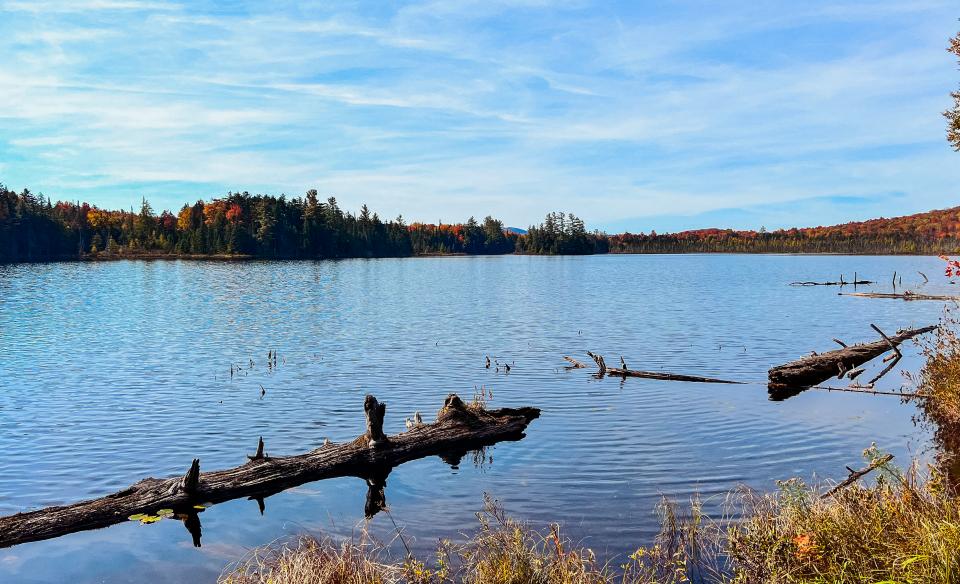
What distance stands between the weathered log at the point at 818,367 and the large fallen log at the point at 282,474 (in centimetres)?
1212

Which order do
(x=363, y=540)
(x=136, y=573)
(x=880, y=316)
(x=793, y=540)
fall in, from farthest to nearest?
1. (x=880, y=316)
2. (x=363, y=540)
3. (x=136, y=573)
4. (x=793, y=540)

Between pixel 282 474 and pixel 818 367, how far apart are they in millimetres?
21706

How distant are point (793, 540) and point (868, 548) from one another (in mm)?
1086

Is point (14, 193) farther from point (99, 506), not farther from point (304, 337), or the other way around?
point (99, 506)

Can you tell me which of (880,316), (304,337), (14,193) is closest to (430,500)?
(304,337)

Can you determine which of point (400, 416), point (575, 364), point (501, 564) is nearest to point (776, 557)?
point (501, 564)

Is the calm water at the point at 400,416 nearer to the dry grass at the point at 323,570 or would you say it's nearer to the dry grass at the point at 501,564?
the dry grass at the point at 501,564

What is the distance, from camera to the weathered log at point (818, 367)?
26953 millimetres

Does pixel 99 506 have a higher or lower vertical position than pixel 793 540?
lower

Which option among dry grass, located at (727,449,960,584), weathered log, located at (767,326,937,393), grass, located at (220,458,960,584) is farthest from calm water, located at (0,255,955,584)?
dry grass, located at (727,449,960,584)

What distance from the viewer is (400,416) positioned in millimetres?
23078

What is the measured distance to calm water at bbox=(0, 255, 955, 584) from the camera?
13867mm

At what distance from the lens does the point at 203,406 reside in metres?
24.7

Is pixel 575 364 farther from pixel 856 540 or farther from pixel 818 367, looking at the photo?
pixel 856 540
